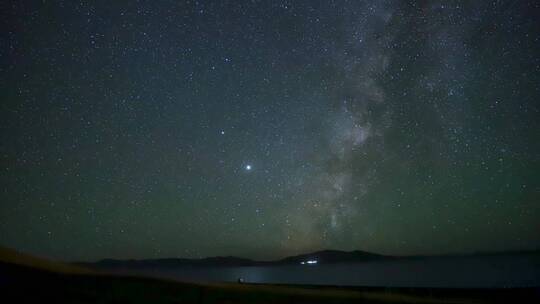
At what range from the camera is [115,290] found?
7.19 meters

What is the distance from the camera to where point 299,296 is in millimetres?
7426

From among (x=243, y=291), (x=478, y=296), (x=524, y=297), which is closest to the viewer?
(x=243, y=291)

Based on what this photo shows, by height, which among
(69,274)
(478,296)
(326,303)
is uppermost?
(69,274)

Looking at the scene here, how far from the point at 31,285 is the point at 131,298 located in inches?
69.8

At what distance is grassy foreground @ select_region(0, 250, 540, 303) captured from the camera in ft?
22.9

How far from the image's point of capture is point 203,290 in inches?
290

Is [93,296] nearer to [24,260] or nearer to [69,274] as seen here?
[69,274]

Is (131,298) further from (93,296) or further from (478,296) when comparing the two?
(478,296)

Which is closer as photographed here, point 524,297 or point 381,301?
point 381,301

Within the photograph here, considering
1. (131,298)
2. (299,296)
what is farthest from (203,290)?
(299,296)

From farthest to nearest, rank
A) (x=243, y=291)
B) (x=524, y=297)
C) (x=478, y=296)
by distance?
(x=478, y=296) < (x=524, y=297) < (x=243, y=291)

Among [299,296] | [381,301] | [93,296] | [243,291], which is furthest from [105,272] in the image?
[381,301]

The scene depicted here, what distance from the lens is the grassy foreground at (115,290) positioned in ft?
22.9

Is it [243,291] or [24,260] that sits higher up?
[24,260]
